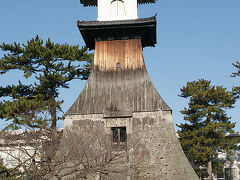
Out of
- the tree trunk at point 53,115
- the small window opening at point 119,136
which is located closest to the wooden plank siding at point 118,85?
the small window opening at point 119,136

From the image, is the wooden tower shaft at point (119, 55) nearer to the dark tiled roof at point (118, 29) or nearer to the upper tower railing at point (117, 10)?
the dark tiled roof at point (118, 29)

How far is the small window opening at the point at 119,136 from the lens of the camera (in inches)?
676

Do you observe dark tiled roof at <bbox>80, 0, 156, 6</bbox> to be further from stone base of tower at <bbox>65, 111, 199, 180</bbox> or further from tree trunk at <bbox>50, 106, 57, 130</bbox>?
stone base of tower at <bbox>65, 111, 199, 180</bbox>

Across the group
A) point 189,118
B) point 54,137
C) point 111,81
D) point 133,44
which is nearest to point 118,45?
point 133,44

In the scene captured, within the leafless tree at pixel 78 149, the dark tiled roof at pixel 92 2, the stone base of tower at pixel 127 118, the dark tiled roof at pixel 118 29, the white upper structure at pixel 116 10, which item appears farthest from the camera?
the dark tiled roof at pixel 92 2

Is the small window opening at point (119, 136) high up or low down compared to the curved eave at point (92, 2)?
down

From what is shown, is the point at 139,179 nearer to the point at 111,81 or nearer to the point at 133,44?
the point at 111,81

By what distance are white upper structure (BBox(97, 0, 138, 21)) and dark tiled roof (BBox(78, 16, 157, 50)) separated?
1.23 metres

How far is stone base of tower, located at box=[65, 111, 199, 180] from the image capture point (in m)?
15.9

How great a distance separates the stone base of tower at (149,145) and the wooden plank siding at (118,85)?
0.45m

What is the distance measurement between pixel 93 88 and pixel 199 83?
11712mm

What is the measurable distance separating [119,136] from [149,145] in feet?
5.78

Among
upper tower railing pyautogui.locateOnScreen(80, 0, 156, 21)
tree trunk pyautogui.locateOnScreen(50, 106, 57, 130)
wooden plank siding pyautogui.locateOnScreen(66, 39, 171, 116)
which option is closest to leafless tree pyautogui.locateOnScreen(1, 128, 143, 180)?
wooden plank siding pyautogui.locateOnScreen(66, 39, 171, 116)

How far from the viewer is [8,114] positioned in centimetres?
2169
